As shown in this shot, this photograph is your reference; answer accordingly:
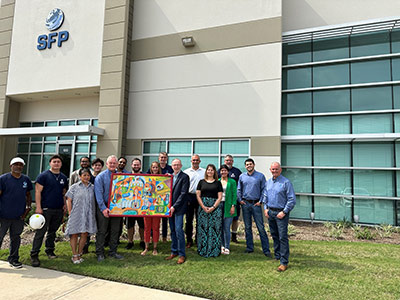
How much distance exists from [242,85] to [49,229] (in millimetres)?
7610

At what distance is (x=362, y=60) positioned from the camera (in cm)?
934

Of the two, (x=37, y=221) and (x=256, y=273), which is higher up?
(x=37, y=221)

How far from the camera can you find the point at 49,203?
4.88 m

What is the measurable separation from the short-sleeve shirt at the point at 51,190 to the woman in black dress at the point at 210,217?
2.67 m

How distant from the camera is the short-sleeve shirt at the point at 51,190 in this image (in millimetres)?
4867

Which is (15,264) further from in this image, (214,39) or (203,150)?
(214,39)

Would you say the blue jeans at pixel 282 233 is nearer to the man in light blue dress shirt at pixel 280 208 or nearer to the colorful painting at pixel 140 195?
the man in light blue dress shirt at pixel 280 208

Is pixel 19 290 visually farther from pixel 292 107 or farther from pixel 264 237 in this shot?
pixel 292 107

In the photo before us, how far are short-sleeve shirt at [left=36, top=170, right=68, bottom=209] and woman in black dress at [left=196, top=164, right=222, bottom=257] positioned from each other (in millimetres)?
2673

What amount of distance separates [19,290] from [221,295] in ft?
9.46

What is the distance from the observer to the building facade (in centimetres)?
902

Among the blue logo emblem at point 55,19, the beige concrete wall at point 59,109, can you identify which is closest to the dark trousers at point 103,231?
the beige concrete wall at point 59,109

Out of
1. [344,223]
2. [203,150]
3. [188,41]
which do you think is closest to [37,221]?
[203,150]

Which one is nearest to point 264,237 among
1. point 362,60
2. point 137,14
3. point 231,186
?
point 231,186
